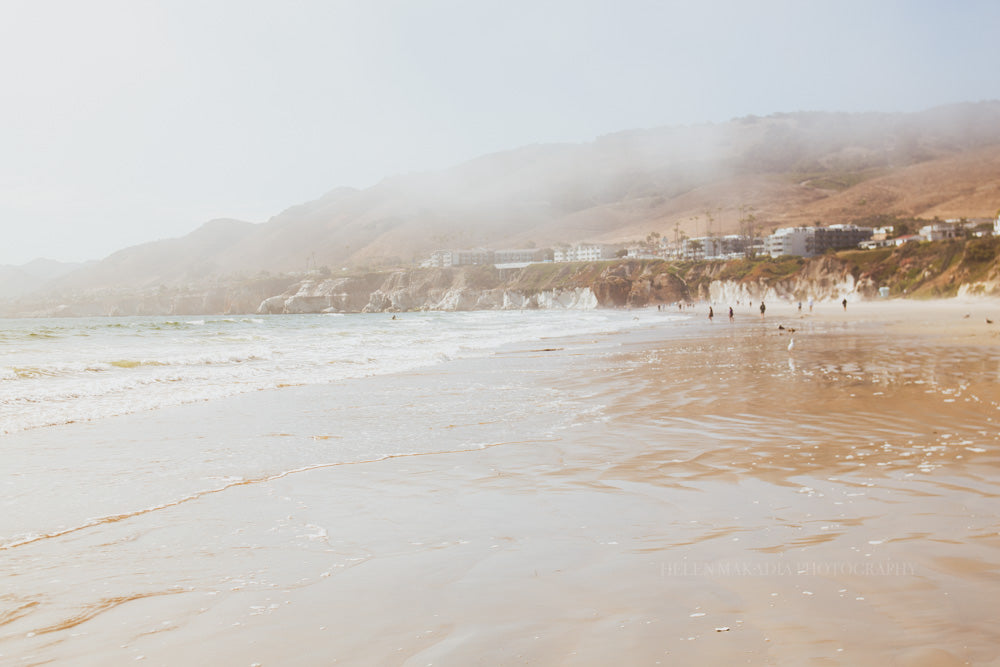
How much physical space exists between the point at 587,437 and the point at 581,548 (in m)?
→ 4.52

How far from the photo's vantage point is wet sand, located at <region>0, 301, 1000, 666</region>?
3.35 meters

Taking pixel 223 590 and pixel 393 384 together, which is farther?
pixel 393 384

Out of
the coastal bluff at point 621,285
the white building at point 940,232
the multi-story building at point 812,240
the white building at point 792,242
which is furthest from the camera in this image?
the multi-story building at point 812,240

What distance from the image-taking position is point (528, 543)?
16.1ft

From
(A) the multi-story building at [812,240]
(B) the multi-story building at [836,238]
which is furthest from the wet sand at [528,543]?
(B) the multi-story building at [836,238]

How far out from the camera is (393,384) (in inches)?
646

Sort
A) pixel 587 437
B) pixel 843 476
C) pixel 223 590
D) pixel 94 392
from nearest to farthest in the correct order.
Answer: pixel 223 590 < pixel 843 476 < pixel 587 437 < pixel 94 392

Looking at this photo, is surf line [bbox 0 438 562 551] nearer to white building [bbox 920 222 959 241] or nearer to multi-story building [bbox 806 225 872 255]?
white building [bbox 920 222 959 241]

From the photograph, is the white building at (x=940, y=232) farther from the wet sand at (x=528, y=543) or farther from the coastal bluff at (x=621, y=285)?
the wet sand at (x=528, y=543)

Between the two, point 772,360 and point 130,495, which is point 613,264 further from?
point 130,495

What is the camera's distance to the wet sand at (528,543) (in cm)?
335

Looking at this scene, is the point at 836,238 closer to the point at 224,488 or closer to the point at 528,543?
the point at 224,488

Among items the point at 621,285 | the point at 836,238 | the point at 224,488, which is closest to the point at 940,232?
the point at 836,238

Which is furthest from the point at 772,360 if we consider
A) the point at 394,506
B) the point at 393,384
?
the point at 394,506
